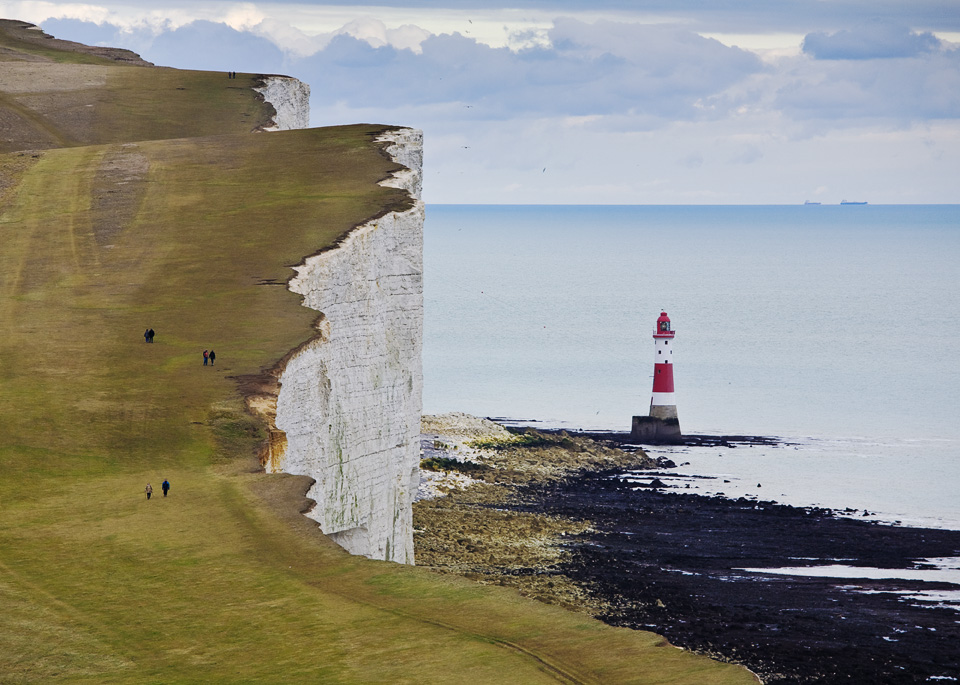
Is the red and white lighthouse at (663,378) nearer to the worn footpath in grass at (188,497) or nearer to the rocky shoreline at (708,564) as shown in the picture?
the rocky shoreline at (708,564)

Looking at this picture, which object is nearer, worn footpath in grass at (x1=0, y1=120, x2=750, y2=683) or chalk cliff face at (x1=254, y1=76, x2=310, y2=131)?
worn footpath in grass at (x1=0, y1=120, x2=750, y2=683)

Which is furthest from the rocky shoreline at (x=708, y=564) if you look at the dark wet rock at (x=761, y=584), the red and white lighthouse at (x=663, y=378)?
the red and white lighthouse at (x=663, y=378)

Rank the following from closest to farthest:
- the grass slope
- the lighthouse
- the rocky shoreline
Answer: the rocky shoreline < the grass slope < the lighthouse

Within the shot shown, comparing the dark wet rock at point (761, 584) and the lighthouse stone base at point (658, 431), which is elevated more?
the lighthouse stone base at point (658, 431)

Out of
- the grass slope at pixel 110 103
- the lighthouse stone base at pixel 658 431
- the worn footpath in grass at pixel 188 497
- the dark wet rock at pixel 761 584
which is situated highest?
the grass slope at pixel 110 103

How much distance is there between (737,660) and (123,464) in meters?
15.9

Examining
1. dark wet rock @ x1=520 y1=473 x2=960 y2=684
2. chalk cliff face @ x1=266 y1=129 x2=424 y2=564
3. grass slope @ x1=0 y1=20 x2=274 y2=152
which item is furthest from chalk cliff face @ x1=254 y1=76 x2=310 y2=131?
chalk cliff face @ x1=266 y1=129 x2=424 y2=564

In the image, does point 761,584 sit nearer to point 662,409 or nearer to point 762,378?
point 662,409

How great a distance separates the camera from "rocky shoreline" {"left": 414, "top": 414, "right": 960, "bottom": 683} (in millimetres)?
35438

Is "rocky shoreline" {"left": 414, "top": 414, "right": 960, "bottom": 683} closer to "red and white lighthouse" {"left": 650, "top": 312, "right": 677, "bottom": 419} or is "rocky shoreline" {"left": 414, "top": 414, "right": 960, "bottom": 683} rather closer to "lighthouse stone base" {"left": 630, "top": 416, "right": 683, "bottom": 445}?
"lighthouse stone base" {"left": 630, "top": 416, "right": 683, "bottom": 445}

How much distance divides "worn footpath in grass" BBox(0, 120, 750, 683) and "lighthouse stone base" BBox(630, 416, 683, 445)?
101 feet

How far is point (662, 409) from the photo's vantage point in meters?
74.2

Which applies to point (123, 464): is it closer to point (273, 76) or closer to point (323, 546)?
point (323, 546)

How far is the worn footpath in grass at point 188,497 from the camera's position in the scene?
18.7 meters
